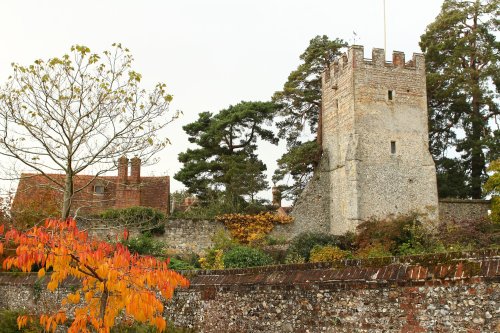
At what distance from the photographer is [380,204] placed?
2995 centimetres

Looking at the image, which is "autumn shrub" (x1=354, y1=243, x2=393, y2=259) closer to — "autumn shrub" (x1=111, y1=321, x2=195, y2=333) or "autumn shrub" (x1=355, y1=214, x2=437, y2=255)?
"autumn shrub" (x1=355, y1=214, x2=437, y2=255)

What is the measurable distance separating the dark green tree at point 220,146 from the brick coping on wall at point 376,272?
20964 millimetres

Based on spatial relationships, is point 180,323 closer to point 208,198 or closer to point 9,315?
point 9,315

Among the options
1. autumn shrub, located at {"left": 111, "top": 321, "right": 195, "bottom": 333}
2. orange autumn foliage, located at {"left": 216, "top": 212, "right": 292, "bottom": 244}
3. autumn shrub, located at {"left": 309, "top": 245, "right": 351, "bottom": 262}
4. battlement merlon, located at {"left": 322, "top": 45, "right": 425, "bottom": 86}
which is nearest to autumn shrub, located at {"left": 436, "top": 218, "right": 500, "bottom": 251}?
autumn shrub, located at {"left": 309, "top": 245, "right": 351, "bottom": 262}

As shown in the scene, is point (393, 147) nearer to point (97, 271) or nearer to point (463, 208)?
point (463, 208)

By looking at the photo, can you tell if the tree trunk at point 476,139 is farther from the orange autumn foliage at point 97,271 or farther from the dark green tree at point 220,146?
the orange autumn foliage at point 97,271

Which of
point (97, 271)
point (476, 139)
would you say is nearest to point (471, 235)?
point (476, 139)

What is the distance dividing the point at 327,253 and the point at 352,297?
44.8ft

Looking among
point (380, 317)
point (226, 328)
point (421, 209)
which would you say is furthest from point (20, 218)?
point (421, 209)

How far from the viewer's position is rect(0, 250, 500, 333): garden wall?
294 inches

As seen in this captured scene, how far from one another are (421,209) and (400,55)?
8195 mm

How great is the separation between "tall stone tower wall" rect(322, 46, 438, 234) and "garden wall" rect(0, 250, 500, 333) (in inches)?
739

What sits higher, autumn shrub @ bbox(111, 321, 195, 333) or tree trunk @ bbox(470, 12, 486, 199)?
tree trunk @ bbox(470, 12, 486, 199)

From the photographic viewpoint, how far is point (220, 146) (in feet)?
114
